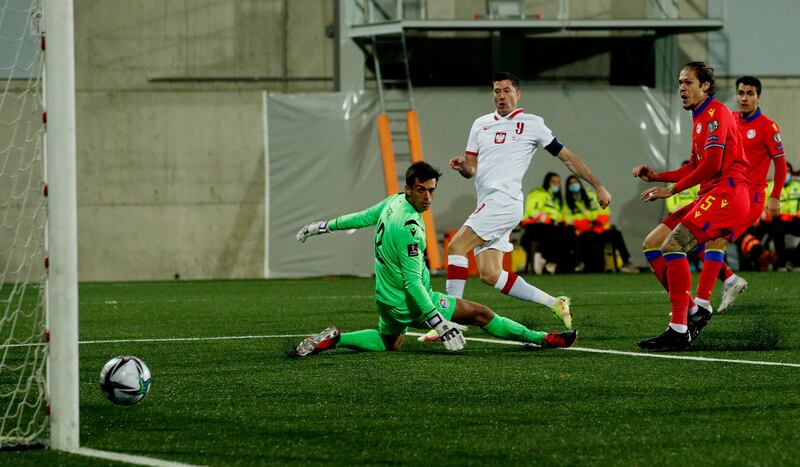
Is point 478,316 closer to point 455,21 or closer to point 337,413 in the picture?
point 337,413

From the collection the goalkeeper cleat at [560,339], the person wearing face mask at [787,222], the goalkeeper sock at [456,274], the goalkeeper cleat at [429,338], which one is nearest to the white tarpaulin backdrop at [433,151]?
the person wearing face mask at [787,222]

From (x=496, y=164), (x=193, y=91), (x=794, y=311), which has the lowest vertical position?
(x=794, y=311)

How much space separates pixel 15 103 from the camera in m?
19.6

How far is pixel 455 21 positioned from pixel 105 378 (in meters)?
14.3

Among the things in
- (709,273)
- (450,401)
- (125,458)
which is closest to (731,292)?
(709,273)

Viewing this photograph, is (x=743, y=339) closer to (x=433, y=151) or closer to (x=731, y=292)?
(x=731, y=292)

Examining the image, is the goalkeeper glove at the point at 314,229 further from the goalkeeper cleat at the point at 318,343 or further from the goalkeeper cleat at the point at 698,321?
the goalkeeper cleat at the point at 698,321

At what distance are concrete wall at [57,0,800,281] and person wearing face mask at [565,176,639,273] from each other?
322 cm

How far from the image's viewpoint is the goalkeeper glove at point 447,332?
707 cm

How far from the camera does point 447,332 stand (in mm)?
7125

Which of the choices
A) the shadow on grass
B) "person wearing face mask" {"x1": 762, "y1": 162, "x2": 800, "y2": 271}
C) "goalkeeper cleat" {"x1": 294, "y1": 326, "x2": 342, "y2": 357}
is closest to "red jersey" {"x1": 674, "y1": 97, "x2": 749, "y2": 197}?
the shadow on grass

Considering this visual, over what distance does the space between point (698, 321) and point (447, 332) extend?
2312 millimetres

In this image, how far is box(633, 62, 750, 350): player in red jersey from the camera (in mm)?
7953

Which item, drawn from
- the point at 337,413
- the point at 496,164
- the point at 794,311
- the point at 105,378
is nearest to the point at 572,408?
the point at 337,413
